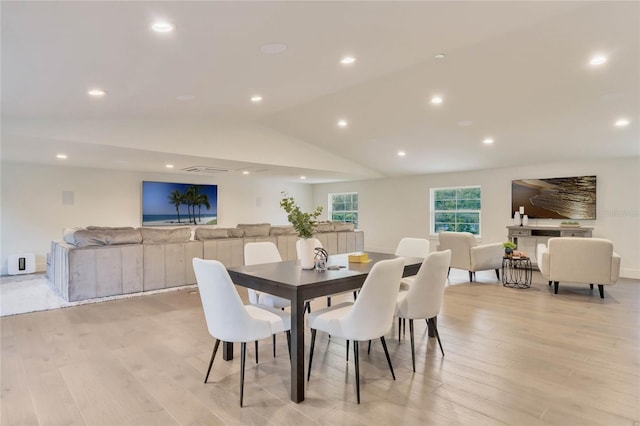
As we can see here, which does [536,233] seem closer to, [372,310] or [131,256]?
[372,310]

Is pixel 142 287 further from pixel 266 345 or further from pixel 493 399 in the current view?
pixel 493 399

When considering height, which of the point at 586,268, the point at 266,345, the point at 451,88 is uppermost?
the point at 451,88

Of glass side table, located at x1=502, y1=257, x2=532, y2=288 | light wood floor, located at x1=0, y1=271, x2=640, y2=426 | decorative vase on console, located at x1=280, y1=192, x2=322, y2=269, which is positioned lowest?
light wood floor, located at x1=0, y1=271, x2=640, y2=426

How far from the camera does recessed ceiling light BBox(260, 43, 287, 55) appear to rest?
10.2 ft

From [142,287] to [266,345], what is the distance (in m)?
2.92

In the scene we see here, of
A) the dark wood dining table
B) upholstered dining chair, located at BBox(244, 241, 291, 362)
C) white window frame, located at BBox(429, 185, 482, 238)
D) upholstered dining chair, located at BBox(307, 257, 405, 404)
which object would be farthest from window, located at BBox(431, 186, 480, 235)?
upholstered dining chair, located at BBox(307, 257, 405, 404)

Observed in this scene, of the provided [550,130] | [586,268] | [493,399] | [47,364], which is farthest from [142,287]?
[550,130]

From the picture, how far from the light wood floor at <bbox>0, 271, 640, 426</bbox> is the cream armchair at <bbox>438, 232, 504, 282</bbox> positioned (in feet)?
6.03

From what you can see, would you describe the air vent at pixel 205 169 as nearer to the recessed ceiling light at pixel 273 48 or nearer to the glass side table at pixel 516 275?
the recessed ceiling light at pixel 273 48

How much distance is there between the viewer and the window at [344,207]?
445 inches

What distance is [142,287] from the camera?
541 cm

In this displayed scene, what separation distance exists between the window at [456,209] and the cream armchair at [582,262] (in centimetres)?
329

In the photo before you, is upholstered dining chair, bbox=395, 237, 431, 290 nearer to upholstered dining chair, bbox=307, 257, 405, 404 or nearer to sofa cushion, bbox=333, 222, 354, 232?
upholstered dining chair, bbox=307, 257, 405, 404

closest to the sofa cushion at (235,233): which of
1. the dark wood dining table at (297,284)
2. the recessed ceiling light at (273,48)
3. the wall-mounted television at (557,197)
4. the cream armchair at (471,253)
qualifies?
the dark wood dining table at (297,284)
